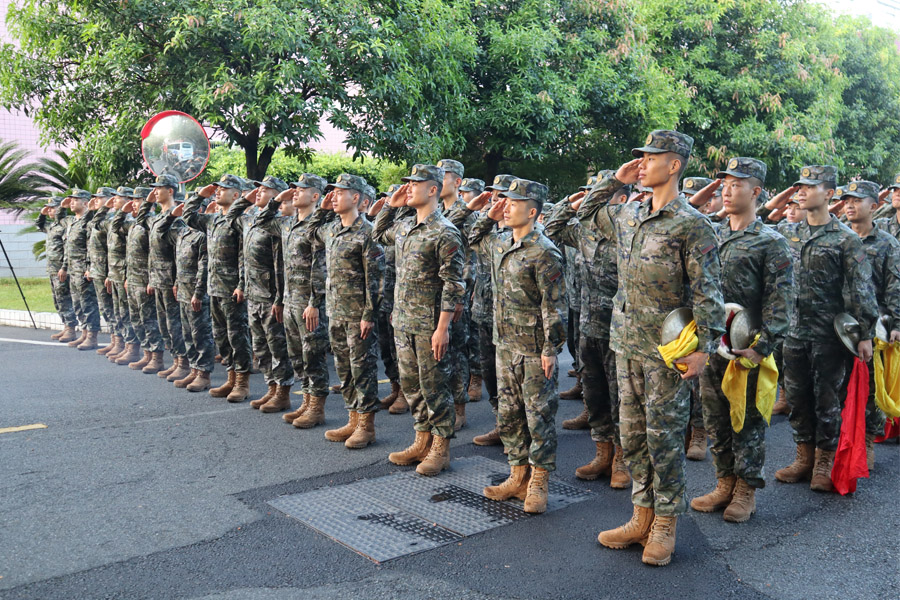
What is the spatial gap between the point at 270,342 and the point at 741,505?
422 centimetres

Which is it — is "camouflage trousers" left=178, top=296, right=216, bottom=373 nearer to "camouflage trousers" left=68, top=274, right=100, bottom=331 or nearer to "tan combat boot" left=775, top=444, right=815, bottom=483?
"camouflage trousers" left=68, top=274, right=100, bottom=331

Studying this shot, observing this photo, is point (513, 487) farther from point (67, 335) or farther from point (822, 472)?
point (67, 335)

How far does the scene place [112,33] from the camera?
11.5 meters

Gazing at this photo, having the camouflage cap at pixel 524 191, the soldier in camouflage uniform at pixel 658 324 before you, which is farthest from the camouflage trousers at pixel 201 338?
the soldier in camouflage uniform at pixel 658 324

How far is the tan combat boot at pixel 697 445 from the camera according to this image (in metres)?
5.78

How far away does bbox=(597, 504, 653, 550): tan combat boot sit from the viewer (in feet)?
13.5

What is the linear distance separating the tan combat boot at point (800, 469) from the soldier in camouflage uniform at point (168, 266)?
607 cm

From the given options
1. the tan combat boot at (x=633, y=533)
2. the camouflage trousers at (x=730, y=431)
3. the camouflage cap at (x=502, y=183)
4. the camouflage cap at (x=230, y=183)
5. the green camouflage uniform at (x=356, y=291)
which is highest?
the camouflage cap at (x=230, y=183)

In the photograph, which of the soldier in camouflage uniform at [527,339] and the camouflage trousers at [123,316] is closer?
the soldier in camouflage uniform at [527,339]

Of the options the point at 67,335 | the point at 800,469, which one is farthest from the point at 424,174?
the point at 67,335

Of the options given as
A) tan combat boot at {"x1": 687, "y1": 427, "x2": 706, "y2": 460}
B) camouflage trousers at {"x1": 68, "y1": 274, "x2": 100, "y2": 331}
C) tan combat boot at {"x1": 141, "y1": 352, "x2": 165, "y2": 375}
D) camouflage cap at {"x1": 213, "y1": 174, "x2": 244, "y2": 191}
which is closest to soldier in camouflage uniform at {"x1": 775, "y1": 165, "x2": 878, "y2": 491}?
tan combat boot at {"x1": 687, "y1": 427, "x2": 706, "y2": 460}

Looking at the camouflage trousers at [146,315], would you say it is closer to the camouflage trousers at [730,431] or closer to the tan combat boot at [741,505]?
the camouflage trousers at [730,431]

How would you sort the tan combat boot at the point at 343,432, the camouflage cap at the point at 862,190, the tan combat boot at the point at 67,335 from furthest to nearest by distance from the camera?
the tan combat boot at the point at 67,335
the tan combat boot at the point at 343,432
the camouflage cap at the point at 862,190

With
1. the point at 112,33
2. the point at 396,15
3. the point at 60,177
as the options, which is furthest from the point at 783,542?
the point at 60,177
